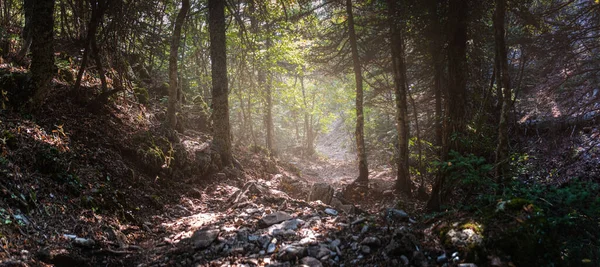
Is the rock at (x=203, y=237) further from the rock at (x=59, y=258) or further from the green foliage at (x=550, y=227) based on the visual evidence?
the green foliage at (x=550, y=227)

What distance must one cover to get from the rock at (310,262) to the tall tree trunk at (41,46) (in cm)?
594

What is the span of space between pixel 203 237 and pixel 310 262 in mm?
1893

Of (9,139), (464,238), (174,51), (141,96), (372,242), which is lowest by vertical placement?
(372,242)

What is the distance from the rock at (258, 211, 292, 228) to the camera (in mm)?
5583

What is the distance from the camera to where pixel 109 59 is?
25.3 ft

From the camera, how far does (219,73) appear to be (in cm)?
1008

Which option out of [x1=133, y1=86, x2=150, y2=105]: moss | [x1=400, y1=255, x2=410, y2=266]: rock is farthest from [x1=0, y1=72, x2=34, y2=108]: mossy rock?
[x1=400, y1=255, x2=410, y2=266]: rock

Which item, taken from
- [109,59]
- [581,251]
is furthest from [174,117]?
[581,251]

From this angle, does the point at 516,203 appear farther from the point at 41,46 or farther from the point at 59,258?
the point at 41,46

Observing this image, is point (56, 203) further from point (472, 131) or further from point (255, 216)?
point (472, 131)

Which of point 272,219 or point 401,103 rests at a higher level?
point 401,103

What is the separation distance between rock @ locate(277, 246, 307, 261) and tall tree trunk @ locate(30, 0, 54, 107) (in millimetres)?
5633

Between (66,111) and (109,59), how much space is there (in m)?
1.75

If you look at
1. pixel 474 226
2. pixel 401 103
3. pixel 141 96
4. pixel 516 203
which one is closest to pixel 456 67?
pixel 401 103
